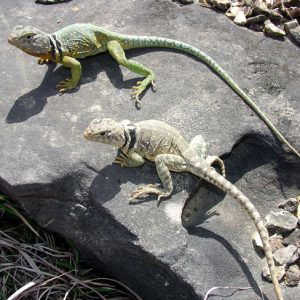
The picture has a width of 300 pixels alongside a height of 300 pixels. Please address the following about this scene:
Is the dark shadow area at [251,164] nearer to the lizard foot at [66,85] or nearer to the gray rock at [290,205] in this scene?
the gray rock at [290,205]

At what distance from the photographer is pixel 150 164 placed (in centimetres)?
413

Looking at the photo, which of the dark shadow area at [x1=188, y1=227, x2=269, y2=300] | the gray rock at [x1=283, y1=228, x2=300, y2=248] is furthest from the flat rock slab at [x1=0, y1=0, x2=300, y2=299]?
the gray rock at [x1=283, y1=228, x2=300, y2=248]

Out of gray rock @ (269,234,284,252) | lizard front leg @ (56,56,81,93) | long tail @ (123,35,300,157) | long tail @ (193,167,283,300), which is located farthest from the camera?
lizard front leg @ (56,56,81,93)

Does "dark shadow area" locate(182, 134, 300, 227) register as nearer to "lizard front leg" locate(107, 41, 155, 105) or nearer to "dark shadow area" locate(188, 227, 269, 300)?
"dark shadow area" locate(188, 227, 269, 300)

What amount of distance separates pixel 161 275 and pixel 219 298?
0.43 metres

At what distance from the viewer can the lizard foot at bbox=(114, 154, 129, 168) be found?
3.96 metres

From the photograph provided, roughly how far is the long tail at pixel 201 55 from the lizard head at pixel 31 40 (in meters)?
0.66

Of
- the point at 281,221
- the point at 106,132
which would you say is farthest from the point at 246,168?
the point at 106,132

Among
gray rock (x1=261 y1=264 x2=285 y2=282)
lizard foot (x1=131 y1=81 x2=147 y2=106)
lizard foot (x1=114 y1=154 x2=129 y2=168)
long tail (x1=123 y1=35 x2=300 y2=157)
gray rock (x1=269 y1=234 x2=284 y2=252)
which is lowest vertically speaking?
gray rock (x1=269 y1=234 x2=284 y2=252)

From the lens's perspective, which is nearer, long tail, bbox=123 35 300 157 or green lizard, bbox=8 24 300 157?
long tail, bbox=123 35 300 157

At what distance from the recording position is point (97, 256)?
4012mm

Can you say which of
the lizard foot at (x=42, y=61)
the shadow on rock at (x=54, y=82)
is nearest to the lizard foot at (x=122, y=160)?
the shadow on rock at (x=54, y=82)

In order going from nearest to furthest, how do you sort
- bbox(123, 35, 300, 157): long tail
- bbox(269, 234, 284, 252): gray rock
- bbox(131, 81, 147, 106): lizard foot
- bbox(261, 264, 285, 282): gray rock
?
bbox(261, 264, 285, 282): gray rock, bbox(269, 234, 284, 252): gray rock, bbox(123, 35, 300, 157): long tail, bbox(131, 81, 147, 106): lizard foot

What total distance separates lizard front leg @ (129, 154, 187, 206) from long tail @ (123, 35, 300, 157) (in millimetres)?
763
